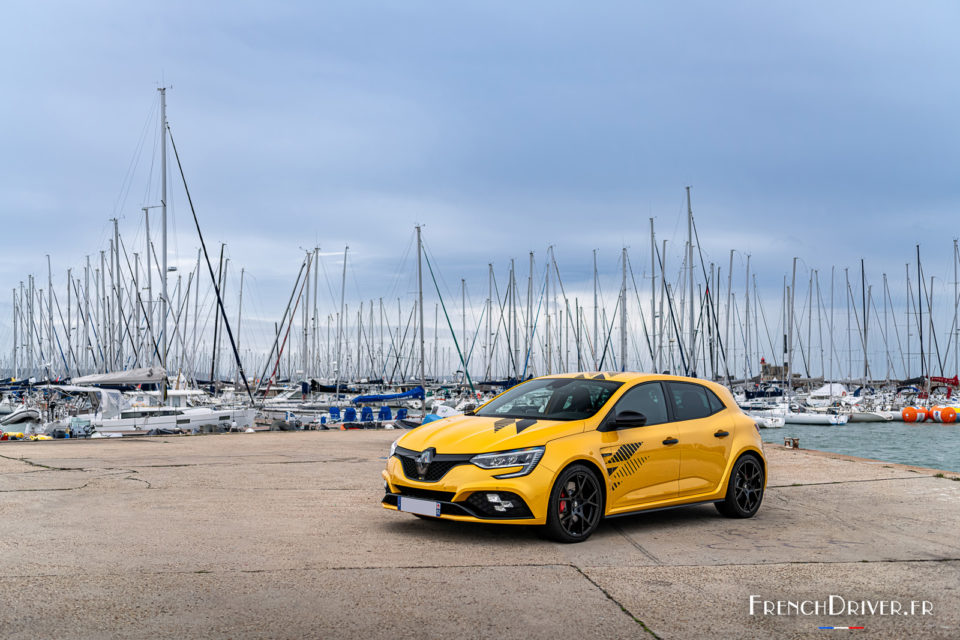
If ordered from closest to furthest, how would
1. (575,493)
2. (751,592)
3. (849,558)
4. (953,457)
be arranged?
(751,592) → (849,558) → (575,493) → (953,457)

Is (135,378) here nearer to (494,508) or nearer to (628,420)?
(494,508)

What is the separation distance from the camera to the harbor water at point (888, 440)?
34.3 metres

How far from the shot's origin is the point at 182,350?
53.0 m

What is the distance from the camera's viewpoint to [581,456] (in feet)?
26.1

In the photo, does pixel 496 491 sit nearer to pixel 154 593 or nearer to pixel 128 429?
pixel 154 593

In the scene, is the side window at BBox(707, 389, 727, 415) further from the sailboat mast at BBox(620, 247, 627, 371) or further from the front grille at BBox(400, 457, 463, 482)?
the sailboat mast at BBox(620, 247, 627, 371)

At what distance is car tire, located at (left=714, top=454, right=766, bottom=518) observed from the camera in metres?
9.46

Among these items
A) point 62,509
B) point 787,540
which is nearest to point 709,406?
point 787,540

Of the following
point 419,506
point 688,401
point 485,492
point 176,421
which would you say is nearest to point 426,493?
point 419,506

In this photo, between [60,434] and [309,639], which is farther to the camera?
[60,434]

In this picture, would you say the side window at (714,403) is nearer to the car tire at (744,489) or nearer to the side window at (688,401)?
the side window at (688,401)

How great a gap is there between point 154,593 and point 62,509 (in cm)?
426

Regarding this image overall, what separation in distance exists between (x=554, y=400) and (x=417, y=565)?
270 centimetres

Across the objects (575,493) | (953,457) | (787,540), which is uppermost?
(575,493)
